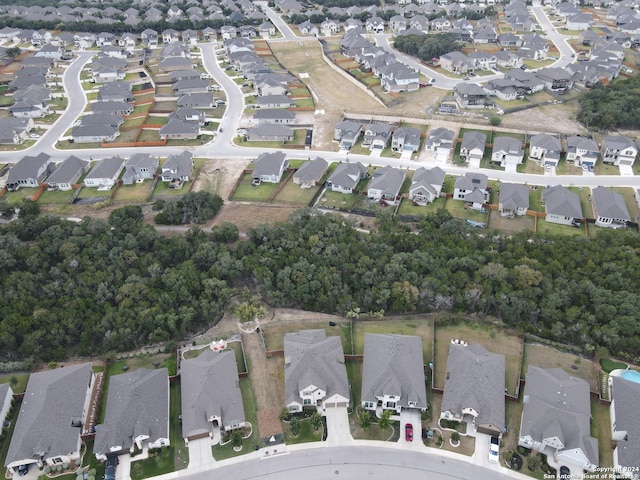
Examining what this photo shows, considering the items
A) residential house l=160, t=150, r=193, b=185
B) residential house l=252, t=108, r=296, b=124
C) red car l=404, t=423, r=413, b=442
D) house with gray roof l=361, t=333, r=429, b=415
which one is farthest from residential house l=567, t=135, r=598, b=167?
residential house l=160, t=150, r=193, b=185

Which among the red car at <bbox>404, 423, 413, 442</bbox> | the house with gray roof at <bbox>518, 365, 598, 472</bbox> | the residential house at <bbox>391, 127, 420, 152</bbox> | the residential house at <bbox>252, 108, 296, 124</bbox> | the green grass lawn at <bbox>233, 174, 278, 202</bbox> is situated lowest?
the red car at <bbox>404, 423, 413, 442</bbox>

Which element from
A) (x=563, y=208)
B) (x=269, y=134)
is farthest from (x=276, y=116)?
(x=563, y=208)

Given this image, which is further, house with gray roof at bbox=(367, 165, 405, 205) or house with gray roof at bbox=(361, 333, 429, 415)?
house with gray roof at bbox=(367, 165, 405, 205)

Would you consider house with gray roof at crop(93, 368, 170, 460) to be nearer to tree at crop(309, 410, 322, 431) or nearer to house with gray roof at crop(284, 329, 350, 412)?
house with gray roof at crop(284, 329, 350, 412)

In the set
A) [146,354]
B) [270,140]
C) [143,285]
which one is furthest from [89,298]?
[270,140]

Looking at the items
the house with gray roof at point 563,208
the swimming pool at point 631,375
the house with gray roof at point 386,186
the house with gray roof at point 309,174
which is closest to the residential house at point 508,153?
the house with gray roof at point 563,208

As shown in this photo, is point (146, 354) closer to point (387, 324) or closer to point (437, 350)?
point (387, 324)
